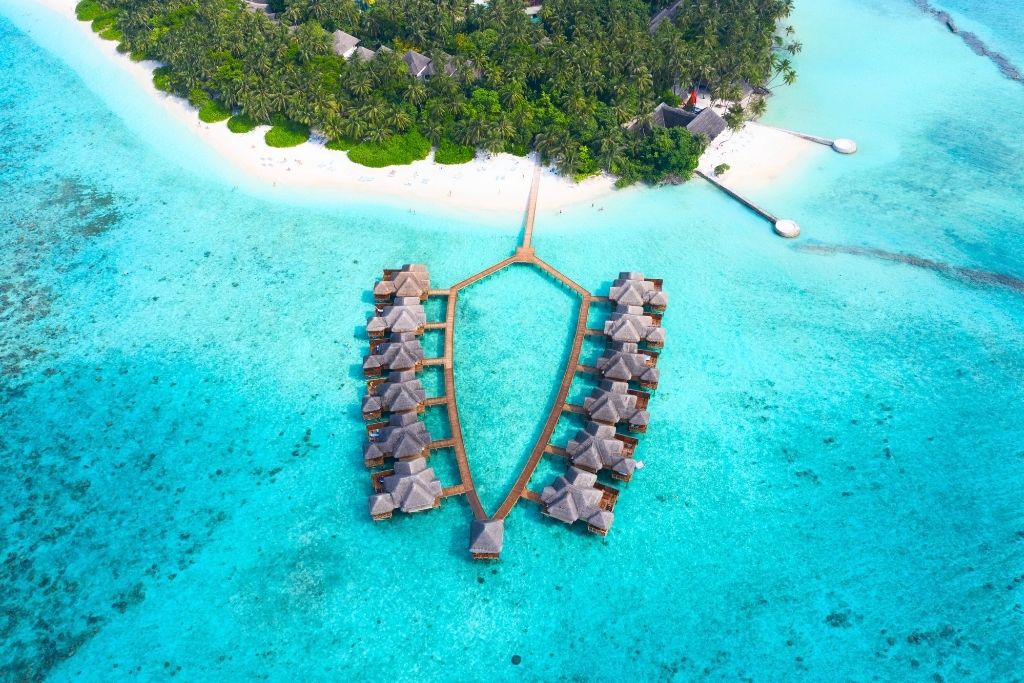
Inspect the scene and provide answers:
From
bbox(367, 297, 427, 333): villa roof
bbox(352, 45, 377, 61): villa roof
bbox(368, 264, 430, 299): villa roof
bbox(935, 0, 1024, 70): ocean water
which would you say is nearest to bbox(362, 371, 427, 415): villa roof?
bbox(367, 297, 427, 333): villa roof

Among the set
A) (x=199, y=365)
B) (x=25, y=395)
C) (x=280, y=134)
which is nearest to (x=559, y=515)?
(x=199, y=365)

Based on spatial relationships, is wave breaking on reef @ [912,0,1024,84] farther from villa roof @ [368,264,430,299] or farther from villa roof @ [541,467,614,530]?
villa roof @ [541,467,614,530]

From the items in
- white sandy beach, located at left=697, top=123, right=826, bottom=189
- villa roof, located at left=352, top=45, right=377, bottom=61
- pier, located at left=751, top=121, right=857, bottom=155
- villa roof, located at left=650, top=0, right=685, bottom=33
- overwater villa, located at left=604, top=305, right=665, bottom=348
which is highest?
villa roof, located at left=650, top=0, right=685, bottom=33

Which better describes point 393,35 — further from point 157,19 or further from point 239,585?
point 239,585

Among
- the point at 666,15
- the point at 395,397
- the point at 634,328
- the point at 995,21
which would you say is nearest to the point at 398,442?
the point at 395,397

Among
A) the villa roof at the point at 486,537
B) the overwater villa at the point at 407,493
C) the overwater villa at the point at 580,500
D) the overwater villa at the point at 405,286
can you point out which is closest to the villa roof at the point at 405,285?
the overwater villa at the point at 405,286
